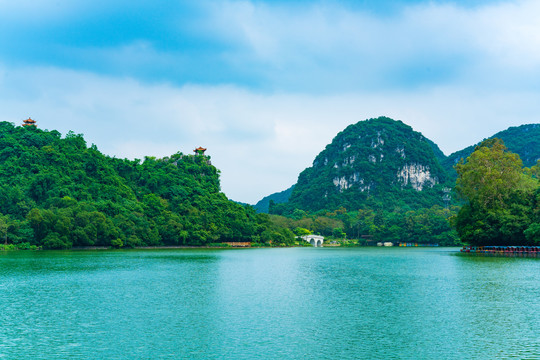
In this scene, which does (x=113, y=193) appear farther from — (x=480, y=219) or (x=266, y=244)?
(x=480, y=219)

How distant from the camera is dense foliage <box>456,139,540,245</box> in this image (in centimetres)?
5316

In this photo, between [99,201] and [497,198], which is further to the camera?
[99,201]

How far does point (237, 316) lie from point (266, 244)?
8651 centimetres

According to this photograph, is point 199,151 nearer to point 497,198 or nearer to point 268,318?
point 497,198

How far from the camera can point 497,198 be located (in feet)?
190

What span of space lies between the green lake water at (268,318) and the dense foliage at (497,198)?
2764 centimetres

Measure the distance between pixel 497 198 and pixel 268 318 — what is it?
48.9 meters

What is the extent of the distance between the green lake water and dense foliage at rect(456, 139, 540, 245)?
2764 centimetres

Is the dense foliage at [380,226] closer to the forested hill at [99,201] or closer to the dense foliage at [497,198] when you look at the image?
the forested hill at [99,201]

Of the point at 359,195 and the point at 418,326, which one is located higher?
the point at 359,195

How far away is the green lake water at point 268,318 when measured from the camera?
12695 millimetres

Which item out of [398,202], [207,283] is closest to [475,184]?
[207,283]

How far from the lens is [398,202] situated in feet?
615

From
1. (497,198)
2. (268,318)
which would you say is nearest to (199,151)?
(497,198)
